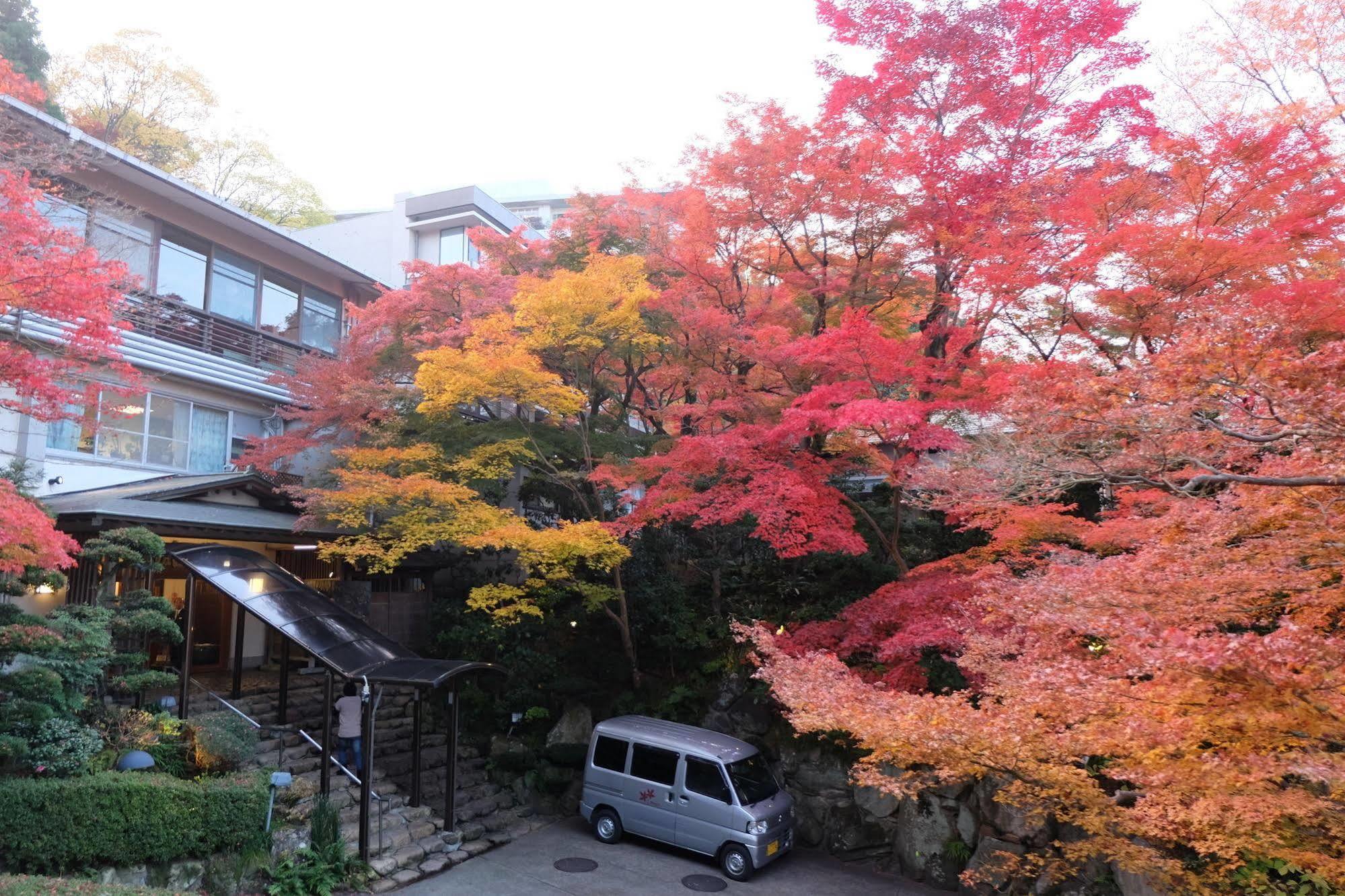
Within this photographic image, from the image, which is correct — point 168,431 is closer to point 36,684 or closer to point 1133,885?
point 36,684

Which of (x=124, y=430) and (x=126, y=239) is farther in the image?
(x=126, y=239)

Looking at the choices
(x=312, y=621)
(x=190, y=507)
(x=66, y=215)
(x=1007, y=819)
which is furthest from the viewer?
(x=66, y=215)

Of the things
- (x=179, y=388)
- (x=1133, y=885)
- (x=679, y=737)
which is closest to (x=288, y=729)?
(x=679, y=737)

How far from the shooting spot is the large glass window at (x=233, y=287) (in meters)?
17.4

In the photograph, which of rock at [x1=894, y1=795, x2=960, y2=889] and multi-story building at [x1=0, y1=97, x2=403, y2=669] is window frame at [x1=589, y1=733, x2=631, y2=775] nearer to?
rock at [x1=894, y1=795, x2=960, y2=889]

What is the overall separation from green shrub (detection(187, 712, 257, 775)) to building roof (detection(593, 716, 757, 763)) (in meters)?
5.03

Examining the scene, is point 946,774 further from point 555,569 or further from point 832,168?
point 832,168

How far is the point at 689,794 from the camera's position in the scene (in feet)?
35.8

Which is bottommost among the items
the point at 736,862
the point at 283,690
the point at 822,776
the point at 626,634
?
the point at 736,862

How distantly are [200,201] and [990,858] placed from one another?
18935 millimetres

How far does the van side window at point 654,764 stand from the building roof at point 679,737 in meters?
0.12

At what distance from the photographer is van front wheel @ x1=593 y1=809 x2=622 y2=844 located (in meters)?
11.5

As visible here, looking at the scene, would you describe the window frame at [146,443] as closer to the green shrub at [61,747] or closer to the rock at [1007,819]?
the green shrub at [61,747]

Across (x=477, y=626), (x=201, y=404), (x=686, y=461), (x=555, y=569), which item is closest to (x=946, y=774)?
(x=686, y=461)
